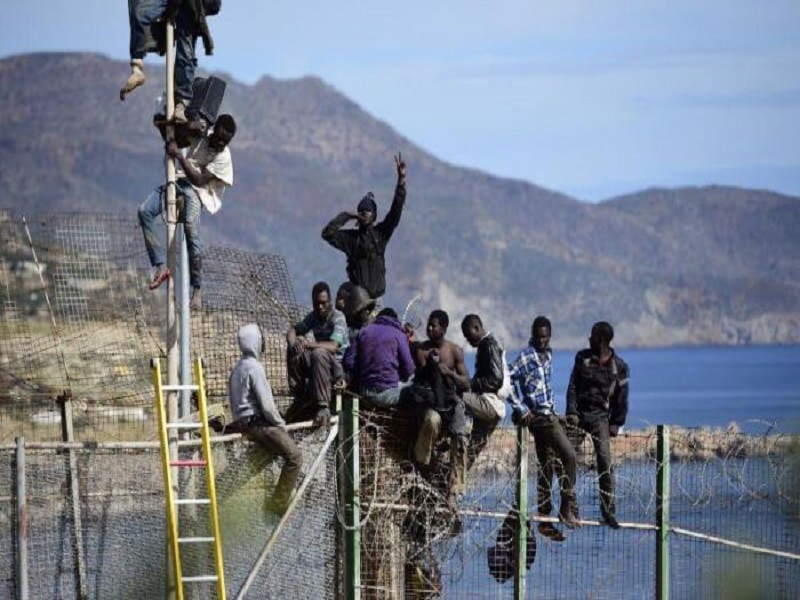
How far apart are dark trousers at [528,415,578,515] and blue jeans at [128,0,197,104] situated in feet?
13.9

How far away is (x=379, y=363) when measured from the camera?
18.5 metres

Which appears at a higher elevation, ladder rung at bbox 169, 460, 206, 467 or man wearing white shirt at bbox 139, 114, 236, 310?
man wearing white shirt at bbox 139, 114, 236, 310

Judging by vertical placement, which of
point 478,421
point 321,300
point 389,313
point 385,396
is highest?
point 321,300

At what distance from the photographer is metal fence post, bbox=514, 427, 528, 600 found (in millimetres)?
18172

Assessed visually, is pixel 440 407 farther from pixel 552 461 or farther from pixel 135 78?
pixel 135 78

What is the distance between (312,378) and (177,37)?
3.22m

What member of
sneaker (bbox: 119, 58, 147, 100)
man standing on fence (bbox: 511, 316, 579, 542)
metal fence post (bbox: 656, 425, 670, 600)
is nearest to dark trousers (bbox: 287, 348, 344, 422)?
man standing on fence (bbox: 511, 316, 579, 542)

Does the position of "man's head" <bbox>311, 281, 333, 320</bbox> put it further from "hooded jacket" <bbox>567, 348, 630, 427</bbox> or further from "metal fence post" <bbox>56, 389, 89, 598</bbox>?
"metal fence post" <bbox>56, 389, 89, 598</bbox>

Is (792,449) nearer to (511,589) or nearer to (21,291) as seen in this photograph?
(511,589)

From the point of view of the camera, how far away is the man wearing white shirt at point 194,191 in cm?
1841

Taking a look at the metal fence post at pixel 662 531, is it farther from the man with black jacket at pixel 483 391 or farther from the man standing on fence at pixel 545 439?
the man with black jacket at pixel 483 391

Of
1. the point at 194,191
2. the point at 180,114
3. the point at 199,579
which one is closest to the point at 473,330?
the point at 194,191

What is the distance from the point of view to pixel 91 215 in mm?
20172

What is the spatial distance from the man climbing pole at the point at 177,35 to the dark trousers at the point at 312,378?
2.32 metres
